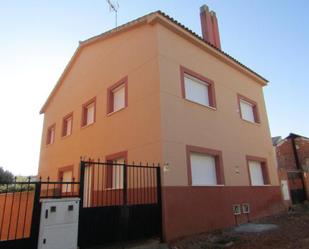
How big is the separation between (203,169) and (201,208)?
1.58m

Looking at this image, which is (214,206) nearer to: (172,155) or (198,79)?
(172,155)

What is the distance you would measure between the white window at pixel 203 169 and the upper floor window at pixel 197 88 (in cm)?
238

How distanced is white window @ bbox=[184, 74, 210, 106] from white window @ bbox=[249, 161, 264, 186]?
4.34m

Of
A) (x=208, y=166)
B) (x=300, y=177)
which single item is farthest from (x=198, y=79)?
(x=300, y=177)

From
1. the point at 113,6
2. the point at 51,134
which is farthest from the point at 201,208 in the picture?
the point at 51,134

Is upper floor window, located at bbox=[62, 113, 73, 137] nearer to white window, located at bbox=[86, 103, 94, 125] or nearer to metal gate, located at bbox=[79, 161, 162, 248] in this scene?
white window, located at bbox=[86, 103, 94, 125]

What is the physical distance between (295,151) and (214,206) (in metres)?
19.7

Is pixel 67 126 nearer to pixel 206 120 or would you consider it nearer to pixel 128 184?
pixel 128 184

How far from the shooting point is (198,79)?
11039 millimetres

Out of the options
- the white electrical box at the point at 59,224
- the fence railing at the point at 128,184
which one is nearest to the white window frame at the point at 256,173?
the fence railing at the point at 128,184

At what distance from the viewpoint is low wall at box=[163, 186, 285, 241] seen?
786cm

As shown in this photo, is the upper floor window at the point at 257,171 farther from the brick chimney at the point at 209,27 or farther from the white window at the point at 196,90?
the brick chimney at the point at 209,27

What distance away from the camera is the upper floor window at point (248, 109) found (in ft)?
43.9

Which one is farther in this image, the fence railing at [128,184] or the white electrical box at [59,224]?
the fence railing at [128,184]
